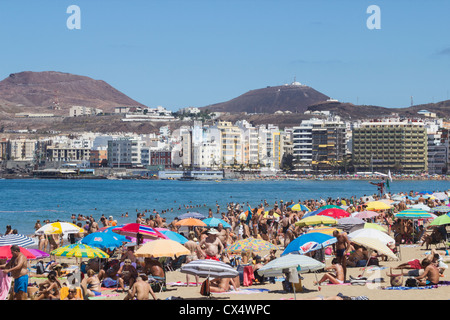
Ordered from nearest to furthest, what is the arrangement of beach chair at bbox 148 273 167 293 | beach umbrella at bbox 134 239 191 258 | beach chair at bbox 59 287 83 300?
beach chair at bbox 59 287 83 300 → beach chair at bbox 148 273 167 293 → beach umbrella at bbox 134 239 191 258

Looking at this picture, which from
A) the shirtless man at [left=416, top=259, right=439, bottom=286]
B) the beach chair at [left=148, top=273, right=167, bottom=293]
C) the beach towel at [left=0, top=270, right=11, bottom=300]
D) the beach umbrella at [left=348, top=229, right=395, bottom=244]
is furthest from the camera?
the beach umbrella at [left=348, top=229, right=395, bottom=244]

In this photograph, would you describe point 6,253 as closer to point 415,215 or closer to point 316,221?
point 316,221

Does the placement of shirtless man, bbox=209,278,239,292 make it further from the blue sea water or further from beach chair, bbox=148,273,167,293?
the blue sea water

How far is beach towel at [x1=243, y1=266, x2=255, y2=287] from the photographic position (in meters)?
15.7

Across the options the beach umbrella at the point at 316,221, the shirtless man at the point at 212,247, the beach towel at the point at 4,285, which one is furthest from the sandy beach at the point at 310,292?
the beach umbrella at the point at 316,221

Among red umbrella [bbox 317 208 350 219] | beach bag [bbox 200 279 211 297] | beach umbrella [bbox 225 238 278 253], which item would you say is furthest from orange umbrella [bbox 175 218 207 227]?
beach bag [bbox 200 279 211 297]

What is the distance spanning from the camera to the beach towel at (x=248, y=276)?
15.7 metres

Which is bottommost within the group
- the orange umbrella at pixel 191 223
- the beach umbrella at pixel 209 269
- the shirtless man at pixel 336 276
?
the shirtless man at pixel 336 276

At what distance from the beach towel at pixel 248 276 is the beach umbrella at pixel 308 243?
2.63ft

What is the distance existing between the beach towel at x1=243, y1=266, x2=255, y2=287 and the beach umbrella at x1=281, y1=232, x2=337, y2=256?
0.80m

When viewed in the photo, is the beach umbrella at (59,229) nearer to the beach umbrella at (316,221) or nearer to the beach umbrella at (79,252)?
the beach umbrella at (79,252)

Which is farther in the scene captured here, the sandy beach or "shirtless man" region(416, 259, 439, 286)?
"shirtless man" region(416, 259, 439, 286)

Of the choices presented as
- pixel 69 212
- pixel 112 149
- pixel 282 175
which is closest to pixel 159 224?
pixel 69 212
